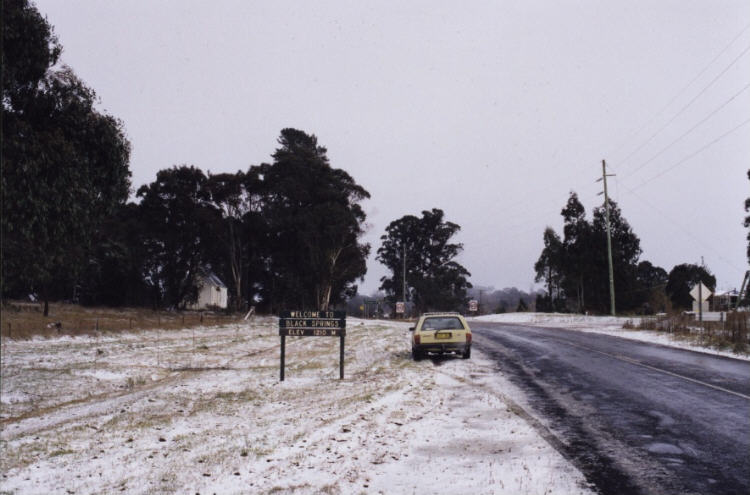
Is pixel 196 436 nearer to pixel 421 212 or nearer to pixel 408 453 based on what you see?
pixel 408 453

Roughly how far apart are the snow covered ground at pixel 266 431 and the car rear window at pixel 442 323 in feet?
4.95

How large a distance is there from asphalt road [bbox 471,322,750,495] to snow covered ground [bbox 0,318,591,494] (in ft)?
1.73

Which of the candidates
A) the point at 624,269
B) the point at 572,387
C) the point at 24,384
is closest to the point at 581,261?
the point at 624,269

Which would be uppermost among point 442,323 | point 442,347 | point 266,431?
point 442,323

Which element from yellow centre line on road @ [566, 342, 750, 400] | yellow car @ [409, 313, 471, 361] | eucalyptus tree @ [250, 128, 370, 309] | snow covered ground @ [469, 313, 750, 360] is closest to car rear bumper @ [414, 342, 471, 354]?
yellow car @ [409, 313, 471, 361]

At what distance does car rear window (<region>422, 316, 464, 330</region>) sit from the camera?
16.6 metres

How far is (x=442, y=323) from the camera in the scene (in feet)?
55.1

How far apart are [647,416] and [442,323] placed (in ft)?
27.8

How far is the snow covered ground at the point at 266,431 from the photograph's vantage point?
18.5ft

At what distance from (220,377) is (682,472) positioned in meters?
10.2

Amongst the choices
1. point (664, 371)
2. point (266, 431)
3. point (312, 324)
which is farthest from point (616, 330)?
point (266, 431)

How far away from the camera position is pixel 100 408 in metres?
9.65

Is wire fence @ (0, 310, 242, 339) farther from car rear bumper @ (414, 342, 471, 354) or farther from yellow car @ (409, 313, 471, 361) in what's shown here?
car rear bumper @ (414, 342, 471, 354)

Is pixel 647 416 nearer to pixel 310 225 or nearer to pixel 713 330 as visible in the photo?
pixel 713 330
